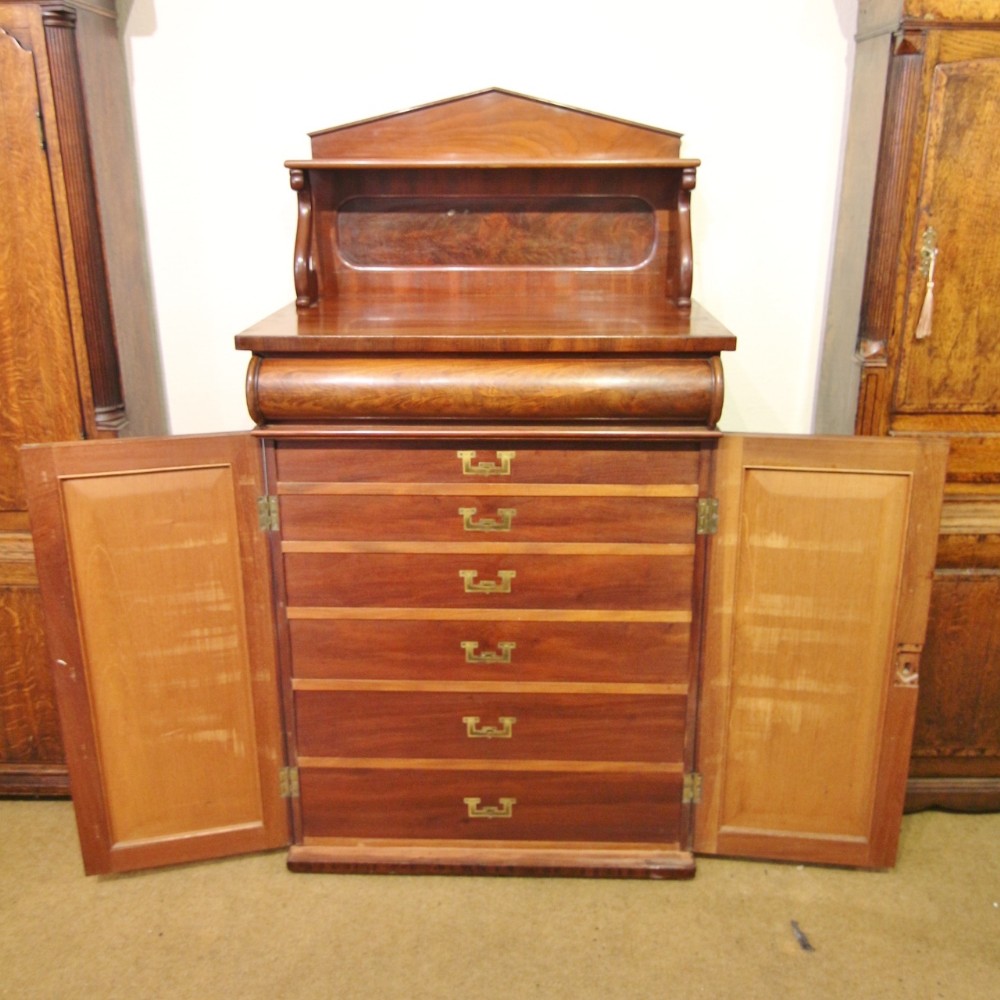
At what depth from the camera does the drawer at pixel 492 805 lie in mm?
2006

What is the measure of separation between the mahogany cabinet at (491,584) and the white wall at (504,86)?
20 cm

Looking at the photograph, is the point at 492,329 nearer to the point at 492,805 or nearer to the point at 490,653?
the point at 490,653

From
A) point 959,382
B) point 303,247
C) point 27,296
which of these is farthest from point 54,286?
point 959,382

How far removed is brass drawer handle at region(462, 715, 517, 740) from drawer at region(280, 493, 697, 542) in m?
0.40

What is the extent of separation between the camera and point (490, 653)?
1.92 metres

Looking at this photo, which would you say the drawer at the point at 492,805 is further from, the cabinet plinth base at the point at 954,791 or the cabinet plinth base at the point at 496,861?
the cabinet plinth base at the point at 954,791

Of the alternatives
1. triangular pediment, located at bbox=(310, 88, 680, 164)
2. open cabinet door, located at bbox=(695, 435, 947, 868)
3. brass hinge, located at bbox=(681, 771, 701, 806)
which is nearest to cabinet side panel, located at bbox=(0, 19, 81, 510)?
triangular pediment, located at bbox=(310, 88, 680, 164)

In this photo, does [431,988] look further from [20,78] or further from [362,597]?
[20,78]

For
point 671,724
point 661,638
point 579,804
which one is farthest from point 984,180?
point 579,804

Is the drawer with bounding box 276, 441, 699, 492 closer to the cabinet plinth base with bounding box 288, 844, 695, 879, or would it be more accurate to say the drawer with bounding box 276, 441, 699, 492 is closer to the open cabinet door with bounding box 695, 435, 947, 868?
the open cabinet door with bounding box 695, 435, 947, 868

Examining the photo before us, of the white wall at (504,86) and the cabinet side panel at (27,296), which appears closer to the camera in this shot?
the cabinet side panel at (27,296)

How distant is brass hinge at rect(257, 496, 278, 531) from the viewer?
185 centimetres

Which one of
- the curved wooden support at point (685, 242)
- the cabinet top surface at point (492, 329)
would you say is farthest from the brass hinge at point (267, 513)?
the curved wooden support at point (685, 242)

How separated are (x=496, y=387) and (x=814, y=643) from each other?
87 centimetres
